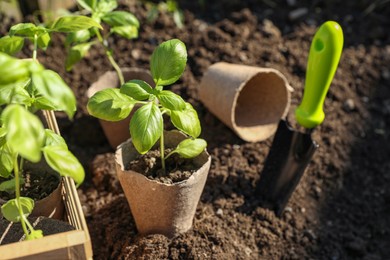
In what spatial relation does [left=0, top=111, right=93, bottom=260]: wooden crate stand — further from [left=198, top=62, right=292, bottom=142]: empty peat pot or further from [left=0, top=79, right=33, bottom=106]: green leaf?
[left=198, top=62, right=292, bottom=142]: empty peat pot

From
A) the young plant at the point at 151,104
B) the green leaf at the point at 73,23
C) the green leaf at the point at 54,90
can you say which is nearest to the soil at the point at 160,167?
the young plant at the point at 151,104

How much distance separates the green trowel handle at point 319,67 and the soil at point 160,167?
14.6 inches

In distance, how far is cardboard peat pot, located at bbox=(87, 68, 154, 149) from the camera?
1705 mm

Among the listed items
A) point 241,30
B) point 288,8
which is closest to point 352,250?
point 241,30

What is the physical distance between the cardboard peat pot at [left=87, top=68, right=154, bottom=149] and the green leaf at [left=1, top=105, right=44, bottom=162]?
81 centimetres

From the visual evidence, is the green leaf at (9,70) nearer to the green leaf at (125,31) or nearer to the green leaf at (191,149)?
the green leaf at (191,149)

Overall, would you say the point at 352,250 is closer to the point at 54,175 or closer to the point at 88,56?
the point at 54,175

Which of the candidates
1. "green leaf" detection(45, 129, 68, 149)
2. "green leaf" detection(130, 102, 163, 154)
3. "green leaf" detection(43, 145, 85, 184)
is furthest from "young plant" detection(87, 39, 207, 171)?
"green leaf" detection(43, 145, 85, 184)

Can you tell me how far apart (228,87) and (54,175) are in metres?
0.61

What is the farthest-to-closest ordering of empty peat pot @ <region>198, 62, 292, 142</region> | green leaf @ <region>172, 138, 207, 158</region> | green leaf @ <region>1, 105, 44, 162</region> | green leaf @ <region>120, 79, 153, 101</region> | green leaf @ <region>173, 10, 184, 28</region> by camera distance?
green leaf @ <region>173, 10, 184, 28</region>, empty peat pot @ <region>198, 62, 292, 142</region>, green leaf @ <region>172, 138, 207, 158</region>, green leaf @ <region>120, 79, 153, 101</region>, green leaf @ <region>1, 105, 44, 162</region>

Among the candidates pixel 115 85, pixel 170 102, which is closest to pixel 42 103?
pixel 170 102

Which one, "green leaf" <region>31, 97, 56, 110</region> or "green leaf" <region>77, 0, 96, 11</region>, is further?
"green leaf" <region>77, 0, 96, 11</region>

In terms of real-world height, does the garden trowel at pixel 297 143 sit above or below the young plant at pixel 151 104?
below

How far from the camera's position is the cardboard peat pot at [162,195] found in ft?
4.31
